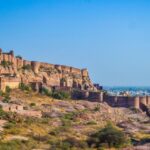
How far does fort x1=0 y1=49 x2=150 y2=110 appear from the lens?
211ft

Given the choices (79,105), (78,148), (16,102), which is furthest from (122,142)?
(79,105)

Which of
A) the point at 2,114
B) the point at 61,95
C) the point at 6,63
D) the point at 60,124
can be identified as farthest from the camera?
the point at 6,63

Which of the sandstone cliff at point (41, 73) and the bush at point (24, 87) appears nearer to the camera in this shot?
the bush at point (24, 87)

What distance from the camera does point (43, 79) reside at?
7425 centimetres

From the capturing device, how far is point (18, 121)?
4106cm

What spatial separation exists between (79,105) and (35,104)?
715cm

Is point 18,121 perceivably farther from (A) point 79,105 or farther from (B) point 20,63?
(B) point 20,63

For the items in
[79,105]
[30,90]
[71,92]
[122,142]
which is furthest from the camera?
[71,92]

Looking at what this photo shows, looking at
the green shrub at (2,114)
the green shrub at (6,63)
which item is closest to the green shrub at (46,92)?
the green shrub at (6,63)

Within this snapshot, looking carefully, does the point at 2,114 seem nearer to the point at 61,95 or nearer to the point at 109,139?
the point at 109,139

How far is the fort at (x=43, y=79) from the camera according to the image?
2530 inches

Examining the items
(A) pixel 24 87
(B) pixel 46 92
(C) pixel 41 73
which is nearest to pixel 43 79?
(C) pixel 41 73

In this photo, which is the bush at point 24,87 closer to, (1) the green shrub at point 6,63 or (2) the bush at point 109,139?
(1) the green shrub at point 6,63

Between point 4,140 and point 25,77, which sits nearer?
point 4,140
